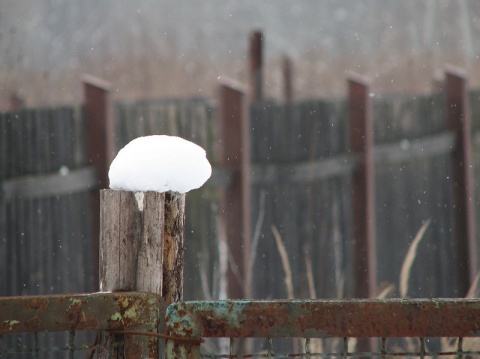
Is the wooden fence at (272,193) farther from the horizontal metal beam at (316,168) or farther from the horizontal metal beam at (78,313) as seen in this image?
the horizontal metal beam at (78,313)

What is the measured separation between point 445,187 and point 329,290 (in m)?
1.22

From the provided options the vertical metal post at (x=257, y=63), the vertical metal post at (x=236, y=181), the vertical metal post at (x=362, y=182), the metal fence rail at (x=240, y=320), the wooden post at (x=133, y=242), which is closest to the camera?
the metal fence rail at (x=240, y=320)

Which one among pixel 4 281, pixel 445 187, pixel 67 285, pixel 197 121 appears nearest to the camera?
pixel 4 281

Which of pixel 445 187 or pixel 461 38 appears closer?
pixel 445 187

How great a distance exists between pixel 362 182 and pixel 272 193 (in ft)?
1.91

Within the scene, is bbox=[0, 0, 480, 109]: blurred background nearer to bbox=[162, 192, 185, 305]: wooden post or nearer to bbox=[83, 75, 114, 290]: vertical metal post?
bbox=[83, 75, 114, 290]: vertical metal post

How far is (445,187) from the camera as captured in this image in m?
5.60

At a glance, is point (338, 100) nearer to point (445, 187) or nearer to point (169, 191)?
point (445, 187)

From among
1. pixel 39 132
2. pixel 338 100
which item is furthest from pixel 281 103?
pixel 39 132

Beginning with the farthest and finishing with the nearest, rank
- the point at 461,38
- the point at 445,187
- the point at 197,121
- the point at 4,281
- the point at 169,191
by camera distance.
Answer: the point at 461,38 → the point at 445,187 → the point at 197,121 → the point at 4,281 → the point at 169,191

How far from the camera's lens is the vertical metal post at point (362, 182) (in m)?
4.96

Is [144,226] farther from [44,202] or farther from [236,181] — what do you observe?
[236,181]

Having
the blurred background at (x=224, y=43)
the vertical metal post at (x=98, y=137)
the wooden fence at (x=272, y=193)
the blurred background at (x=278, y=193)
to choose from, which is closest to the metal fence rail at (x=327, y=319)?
the blurred background at (x=278, y=193)

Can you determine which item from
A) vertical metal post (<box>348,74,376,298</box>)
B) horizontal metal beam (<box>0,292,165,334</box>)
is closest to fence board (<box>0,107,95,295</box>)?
vertical metal post (<box>348,74,376,298</box>)
